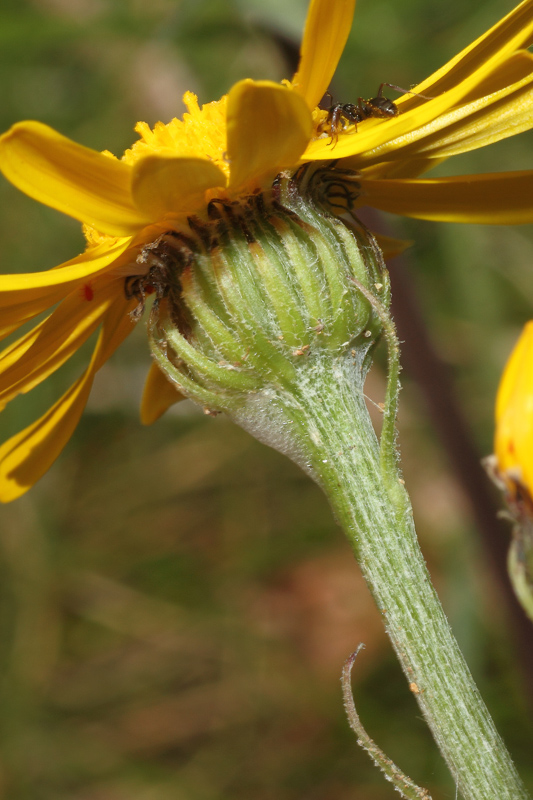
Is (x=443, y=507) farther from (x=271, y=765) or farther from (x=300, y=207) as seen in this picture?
(x=300, y=207)

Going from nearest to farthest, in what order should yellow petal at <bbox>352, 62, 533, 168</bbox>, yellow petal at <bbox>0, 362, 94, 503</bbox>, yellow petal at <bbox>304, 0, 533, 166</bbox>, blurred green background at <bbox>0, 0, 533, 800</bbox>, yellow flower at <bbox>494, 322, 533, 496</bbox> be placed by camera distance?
yellow flower at <bbox>494, 322, 533, 496</bbox>
yellow petal at <bbox>304, 0, 533, 166</bbox>
yellow petal at <bbox>352, 62, 533, 168</bbox>
yellow petal at <bbox>0, 362, 94, 503</bbox>
blurred green background at <bbox>0, 0, 533, 800</bbox>

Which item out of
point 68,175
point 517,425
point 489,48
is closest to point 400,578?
point 517,425

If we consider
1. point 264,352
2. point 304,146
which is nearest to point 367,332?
point 264,352

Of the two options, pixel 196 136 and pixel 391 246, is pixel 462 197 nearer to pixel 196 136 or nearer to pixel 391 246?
pixel 391 246

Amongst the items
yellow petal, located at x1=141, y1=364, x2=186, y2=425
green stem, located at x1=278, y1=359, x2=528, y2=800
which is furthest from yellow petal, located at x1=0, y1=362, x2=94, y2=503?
green stem, located at x1=278, y1=359, x2=528, y2=800

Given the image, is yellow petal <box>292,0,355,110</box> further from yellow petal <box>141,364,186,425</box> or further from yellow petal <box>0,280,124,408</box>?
yellow petal <box>141,364,186,425</box>

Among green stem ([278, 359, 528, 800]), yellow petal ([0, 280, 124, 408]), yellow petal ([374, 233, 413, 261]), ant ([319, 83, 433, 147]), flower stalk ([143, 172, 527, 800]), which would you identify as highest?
ant ([319, 83, 433, 147])

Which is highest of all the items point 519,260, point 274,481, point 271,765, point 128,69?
point 128,69
